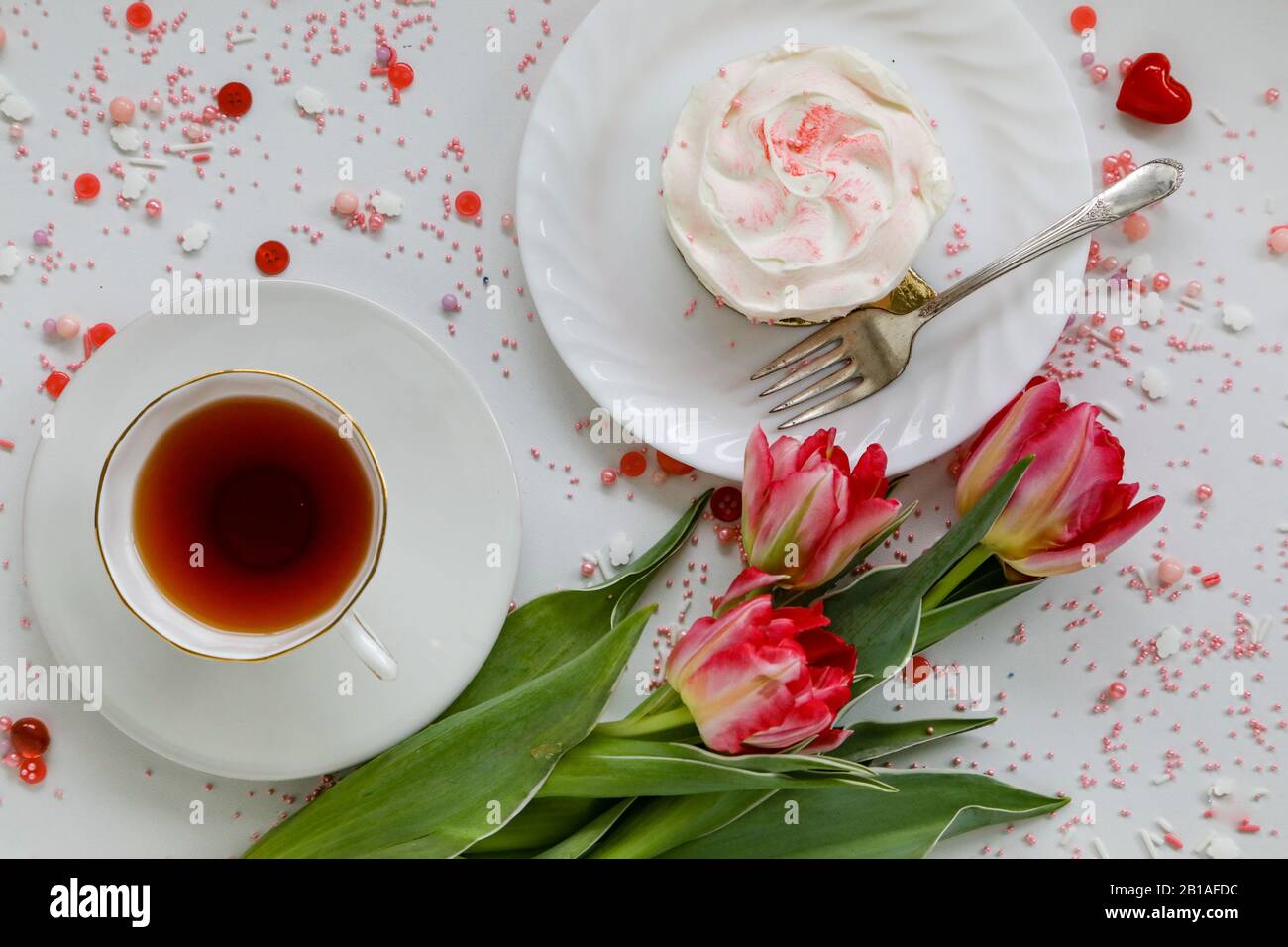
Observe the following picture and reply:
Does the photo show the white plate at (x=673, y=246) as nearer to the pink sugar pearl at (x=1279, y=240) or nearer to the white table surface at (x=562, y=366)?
the white table surface at (x=562, y=366)

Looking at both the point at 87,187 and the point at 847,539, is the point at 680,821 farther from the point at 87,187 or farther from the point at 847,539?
the point at 87,187

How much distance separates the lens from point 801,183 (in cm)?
89

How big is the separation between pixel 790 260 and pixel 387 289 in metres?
0.36

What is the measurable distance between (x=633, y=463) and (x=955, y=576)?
0.30 meters

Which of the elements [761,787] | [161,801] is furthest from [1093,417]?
[161,801]

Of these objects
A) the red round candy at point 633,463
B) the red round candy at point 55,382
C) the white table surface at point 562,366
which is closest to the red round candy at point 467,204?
the white table surface at point 562,366

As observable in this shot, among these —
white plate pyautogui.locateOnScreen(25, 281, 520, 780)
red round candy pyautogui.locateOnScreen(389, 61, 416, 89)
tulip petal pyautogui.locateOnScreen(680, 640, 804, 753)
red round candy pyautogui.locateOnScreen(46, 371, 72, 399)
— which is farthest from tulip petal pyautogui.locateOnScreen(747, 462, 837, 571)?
red round candy pyautogui.locateOnScreen(46, 371, 72, 399)

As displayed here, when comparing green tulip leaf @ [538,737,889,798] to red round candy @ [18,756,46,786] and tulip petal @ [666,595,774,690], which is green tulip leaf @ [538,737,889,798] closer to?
tulip petal @ [666,595,774,690]

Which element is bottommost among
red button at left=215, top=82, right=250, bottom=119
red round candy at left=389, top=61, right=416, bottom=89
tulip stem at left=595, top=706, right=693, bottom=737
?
tulip stem at left=595, top=706, right=693, bottom=737

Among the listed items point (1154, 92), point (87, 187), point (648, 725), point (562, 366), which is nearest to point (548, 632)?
point (648, 725)

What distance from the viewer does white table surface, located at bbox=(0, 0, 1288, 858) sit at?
0.95 meters

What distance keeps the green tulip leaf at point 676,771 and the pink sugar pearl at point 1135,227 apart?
556mm

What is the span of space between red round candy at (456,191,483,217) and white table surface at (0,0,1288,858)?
0.4 inches

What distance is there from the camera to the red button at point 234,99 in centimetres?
97
